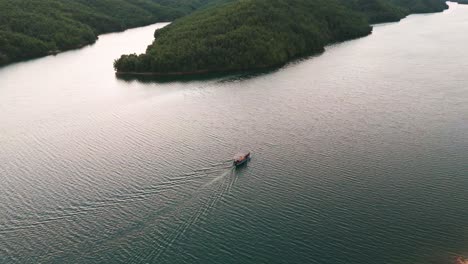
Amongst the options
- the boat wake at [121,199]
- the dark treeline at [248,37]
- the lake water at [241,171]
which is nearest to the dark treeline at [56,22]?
the dark treeline at [248,37]

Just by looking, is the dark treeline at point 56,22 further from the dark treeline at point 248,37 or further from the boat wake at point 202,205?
the boat wake at point 202,205

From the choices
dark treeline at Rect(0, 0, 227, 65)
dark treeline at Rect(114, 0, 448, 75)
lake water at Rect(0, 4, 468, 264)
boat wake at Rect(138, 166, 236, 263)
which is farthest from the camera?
dark treeline at Rect(0, 0, 227, 65)

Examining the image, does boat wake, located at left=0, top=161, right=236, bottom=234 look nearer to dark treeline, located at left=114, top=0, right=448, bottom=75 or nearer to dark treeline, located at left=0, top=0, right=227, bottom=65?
dark treeline, located at left=114, top=0, right=448, bottom=75

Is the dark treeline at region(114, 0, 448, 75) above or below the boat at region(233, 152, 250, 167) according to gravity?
above

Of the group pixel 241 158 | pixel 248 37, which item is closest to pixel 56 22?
pixel 248 37

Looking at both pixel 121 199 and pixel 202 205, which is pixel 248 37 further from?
pixel 202 205

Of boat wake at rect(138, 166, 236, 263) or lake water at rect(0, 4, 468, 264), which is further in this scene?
lake water at rect(0, 4, 468, 264)

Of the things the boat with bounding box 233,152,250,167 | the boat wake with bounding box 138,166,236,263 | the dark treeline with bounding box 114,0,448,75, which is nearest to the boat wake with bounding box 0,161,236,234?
the boat wake with bounding box 138,166,236,263
